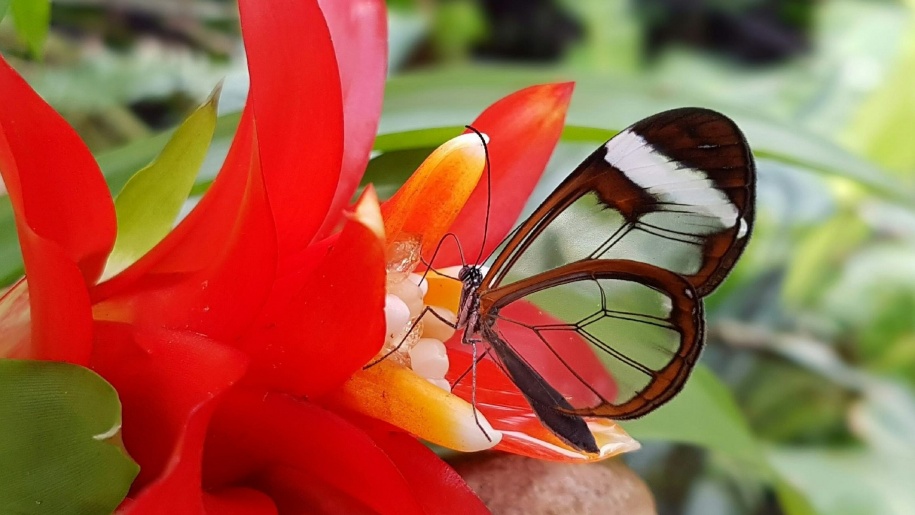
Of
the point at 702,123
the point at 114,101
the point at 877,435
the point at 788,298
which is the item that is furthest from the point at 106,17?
the point at 877,435

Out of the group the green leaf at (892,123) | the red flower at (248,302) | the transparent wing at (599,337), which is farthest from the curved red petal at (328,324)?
the green leaf at (892,123)

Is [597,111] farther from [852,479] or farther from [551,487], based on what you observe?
[852,479]

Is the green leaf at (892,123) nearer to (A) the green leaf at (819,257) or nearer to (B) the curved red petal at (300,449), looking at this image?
(A) the green leaf at (819,257)

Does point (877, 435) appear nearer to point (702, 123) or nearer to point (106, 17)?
point (702, 123)

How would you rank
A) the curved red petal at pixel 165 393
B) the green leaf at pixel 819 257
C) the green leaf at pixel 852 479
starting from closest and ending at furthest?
the curved red petal at pixel 165 393, the green leaf at pixel 852 479, the green leaf at pixel 819 257

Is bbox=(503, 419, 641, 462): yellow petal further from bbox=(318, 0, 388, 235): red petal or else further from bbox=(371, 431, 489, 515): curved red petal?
bbox=(318, 0, 388, 235): red petal

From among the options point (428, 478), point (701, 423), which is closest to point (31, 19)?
point (428, 478)
